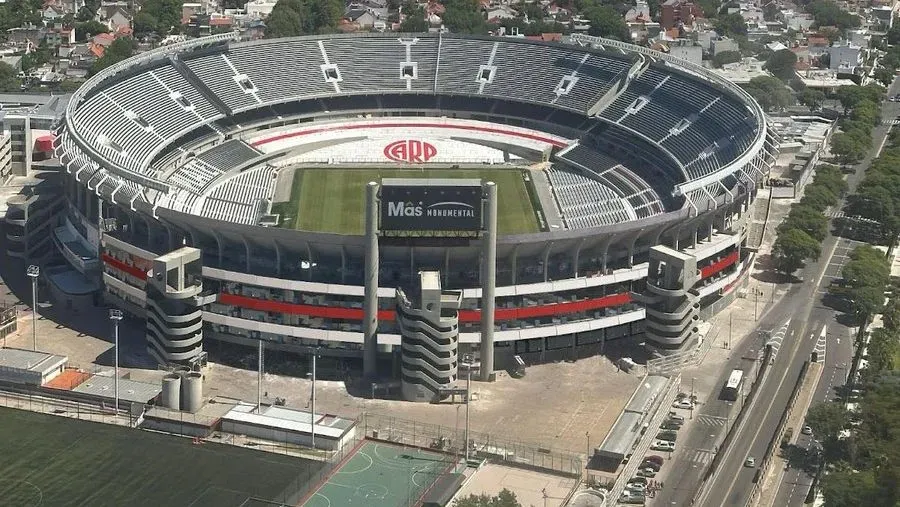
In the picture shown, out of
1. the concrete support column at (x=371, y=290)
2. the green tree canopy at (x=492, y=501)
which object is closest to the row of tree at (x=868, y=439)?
the green tree canopy at (x=492, y=501)

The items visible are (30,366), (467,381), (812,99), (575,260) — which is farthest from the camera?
(812,99)

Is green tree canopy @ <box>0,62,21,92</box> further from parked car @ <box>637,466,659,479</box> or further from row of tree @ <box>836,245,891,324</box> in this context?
parked car @ <box>637,466,659,479</box>

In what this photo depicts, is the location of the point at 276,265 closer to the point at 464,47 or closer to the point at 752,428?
the point at 752,428

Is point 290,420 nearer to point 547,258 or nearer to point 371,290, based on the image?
point 371,290

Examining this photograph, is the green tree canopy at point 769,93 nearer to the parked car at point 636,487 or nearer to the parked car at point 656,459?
the parked car at point 656,459

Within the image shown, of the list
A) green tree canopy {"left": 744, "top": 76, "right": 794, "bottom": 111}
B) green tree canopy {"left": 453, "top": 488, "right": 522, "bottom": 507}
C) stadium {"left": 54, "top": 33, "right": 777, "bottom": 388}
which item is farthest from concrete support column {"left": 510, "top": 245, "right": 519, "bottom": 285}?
green tree canopy {"left": 744, "top": 76, "right": 794, "bottom": 111}

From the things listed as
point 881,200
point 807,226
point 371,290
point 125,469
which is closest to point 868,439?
point 371,290
